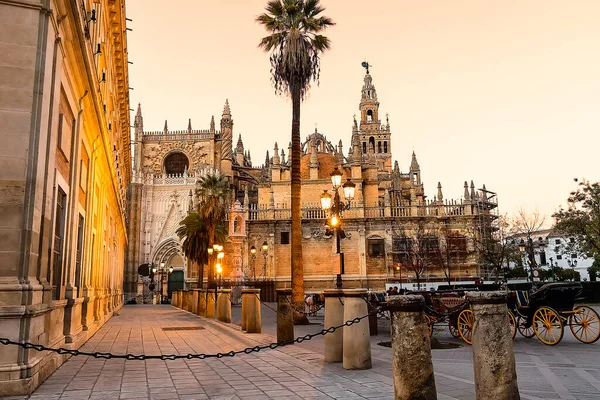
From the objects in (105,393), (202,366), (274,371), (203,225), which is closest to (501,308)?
(274,371)

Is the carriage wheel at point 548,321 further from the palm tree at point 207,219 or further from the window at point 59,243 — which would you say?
the palm tree at point 207,219

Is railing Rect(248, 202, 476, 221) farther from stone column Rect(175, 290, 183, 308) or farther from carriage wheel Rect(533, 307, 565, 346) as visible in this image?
carriage wheel Rect(533, 307, 565, 346)

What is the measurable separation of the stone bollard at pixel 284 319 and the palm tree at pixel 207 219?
21.7m

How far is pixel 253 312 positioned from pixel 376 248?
1414 inches

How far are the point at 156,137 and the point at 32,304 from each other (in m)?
60.4

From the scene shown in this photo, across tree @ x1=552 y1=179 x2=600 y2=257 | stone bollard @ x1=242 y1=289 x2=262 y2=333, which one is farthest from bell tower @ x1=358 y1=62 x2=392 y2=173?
stone bollard @ x1=242 y1=289 x2=262 y2=333

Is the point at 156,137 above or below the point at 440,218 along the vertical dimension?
above

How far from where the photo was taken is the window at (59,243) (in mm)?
9180

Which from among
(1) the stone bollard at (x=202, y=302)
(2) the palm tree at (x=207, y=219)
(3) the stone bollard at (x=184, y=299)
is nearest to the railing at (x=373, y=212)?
(2) the palm tree at (x=207, y=219)

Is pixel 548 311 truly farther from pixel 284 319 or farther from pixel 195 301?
pixel 195 301

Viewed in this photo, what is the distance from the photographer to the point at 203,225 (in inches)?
1636

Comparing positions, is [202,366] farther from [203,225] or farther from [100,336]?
[203,225]

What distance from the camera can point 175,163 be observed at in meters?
63.7

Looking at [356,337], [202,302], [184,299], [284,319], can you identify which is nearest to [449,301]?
[284,319]
